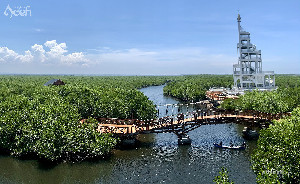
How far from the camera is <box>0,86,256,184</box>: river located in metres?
28.9

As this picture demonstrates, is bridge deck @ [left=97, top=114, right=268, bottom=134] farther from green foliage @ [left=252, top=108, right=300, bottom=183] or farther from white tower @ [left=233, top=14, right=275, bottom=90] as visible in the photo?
white tower @ [left=233, top=14, right=275, bottom=90]

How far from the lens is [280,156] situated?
20.9 metres

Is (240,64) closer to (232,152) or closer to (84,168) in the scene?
(232,152)

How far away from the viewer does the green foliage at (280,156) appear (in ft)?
65.2

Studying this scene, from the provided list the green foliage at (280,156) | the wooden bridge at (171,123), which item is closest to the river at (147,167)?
the wooden bridge at (171,123)

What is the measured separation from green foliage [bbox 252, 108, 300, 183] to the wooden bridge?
47.8ft

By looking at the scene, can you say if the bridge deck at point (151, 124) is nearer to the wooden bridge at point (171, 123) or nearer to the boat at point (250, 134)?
the wooden bridge at point (171, 123)

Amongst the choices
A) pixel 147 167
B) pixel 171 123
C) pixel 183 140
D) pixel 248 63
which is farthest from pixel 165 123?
pixel 248 63

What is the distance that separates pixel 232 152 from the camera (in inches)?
1464

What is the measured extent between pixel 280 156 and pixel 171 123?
2069 cm

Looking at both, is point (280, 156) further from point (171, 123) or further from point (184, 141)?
point (171, 123)

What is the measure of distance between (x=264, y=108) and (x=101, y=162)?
105ft

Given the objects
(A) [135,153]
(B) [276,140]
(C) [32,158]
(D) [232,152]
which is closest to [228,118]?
(D) [232,152]

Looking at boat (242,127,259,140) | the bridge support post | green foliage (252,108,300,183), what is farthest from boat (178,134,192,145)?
green foliage (252,108,300,183)
